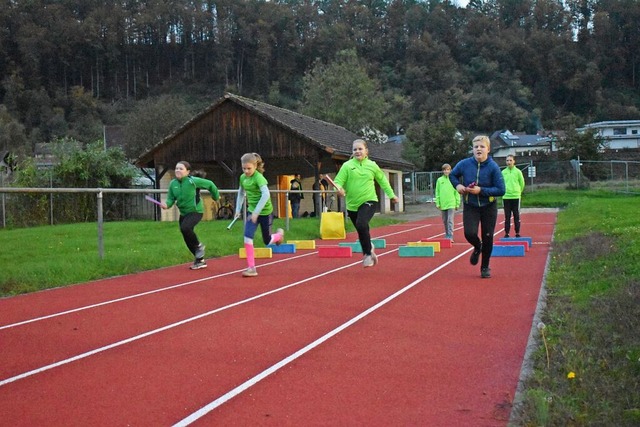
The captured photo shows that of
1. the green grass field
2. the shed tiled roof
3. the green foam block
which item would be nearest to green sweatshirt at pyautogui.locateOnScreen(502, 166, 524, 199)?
the green grass field

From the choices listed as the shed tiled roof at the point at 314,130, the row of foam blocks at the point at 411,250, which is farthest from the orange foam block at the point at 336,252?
the shed tiled roof at the point at 314,130

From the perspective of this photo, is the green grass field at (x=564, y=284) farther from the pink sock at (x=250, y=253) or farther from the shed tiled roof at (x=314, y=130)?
the shed tiled roof at (x=314, y=130)

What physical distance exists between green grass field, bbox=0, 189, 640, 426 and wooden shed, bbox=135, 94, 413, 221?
11.4 m

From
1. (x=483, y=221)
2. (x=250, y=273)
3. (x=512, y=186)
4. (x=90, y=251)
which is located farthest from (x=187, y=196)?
(x=512, y=186)

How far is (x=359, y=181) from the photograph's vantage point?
11.3 metres

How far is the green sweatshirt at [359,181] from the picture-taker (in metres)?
11.3

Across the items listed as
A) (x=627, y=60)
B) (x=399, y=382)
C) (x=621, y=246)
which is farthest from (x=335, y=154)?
(x=627, y=60)

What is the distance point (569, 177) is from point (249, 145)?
22.5 m

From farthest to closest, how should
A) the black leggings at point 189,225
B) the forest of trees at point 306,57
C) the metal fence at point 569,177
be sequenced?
the forest of trees at point 306,57
the metal fence at point 569,177
the black leggings at point 189,225

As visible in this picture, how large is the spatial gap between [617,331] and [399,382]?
2.07 m

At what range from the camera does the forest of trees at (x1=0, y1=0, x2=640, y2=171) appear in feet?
330

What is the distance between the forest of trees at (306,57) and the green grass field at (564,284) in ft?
262

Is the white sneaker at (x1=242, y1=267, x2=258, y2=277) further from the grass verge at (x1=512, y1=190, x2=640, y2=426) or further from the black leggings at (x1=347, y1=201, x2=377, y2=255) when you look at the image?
the grass verge at (x1=512, y1=190, x2=640, y2=426)

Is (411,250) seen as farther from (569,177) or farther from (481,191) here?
(569,177)
